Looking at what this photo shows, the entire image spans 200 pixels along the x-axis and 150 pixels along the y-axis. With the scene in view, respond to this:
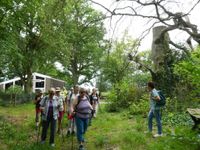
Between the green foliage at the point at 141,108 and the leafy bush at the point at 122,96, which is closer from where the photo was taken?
the green foliage at the point at 141,108

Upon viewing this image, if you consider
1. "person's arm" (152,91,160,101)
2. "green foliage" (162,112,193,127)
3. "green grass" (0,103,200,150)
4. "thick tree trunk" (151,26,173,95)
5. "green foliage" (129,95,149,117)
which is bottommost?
"green grass" (0,103,200,150)

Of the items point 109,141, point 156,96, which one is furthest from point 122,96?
point 156,96

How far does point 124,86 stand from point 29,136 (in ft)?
36.3

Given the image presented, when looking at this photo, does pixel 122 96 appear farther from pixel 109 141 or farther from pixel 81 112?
pixel 81 112

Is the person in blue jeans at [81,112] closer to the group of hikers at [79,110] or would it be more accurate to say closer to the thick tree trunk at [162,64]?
the group of hikers at [79,110]

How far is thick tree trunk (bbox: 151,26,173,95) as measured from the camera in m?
20.1

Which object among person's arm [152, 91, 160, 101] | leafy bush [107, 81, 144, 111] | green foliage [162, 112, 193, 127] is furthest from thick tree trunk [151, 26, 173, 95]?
person's arm [152, 91, 160, 101]

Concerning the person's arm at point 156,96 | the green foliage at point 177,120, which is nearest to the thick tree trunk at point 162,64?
the green foliage at point 177,120

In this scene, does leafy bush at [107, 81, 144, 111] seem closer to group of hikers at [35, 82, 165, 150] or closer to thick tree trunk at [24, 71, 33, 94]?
group of hikers at [35, 82, 165, 150]

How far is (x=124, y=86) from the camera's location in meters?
23.5

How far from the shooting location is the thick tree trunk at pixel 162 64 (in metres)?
20.1

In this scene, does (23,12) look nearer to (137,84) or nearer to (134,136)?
(137,84)

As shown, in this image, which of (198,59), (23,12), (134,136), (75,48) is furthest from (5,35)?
(75,48)

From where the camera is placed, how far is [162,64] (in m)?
20.7
